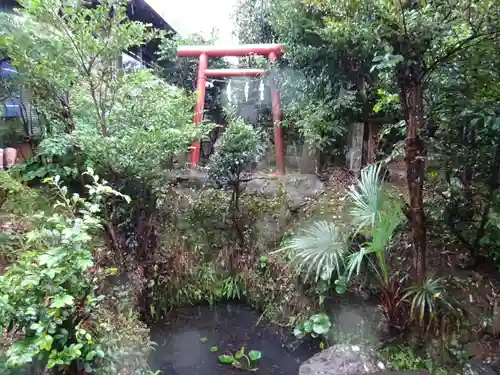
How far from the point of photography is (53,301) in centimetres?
190

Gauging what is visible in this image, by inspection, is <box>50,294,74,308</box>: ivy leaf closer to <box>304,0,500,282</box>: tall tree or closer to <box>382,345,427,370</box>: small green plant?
<box>304,0,500,282</box>: tall tree

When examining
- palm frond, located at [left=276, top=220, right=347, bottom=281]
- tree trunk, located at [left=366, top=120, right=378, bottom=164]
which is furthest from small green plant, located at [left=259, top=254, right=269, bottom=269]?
tree trunk, located at [left=366, top=120, right=378, bottom=164]

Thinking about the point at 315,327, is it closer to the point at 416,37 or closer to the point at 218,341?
the point at 218,341

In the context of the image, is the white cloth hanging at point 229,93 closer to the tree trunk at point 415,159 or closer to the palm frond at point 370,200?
the palm frond at point 370,200

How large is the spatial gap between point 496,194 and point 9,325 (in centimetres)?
357

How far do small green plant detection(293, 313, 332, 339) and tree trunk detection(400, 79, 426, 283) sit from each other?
0.98m

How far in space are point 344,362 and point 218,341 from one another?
55.4 inches

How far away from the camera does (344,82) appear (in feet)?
16.3

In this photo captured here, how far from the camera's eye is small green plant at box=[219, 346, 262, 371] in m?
3.37

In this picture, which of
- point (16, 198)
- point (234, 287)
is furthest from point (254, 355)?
point (16, 198)

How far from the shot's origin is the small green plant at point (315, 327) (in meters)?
3.50

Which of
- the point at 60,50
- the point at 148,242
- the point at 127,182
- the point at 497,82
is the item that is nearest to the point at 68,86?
the point at 60,50

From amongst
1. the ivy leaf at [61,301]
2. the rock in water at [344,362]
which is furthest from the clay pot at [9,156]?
the rock in water at [344,362]

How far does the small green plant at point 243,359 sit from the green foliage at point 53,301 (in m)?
1.55
